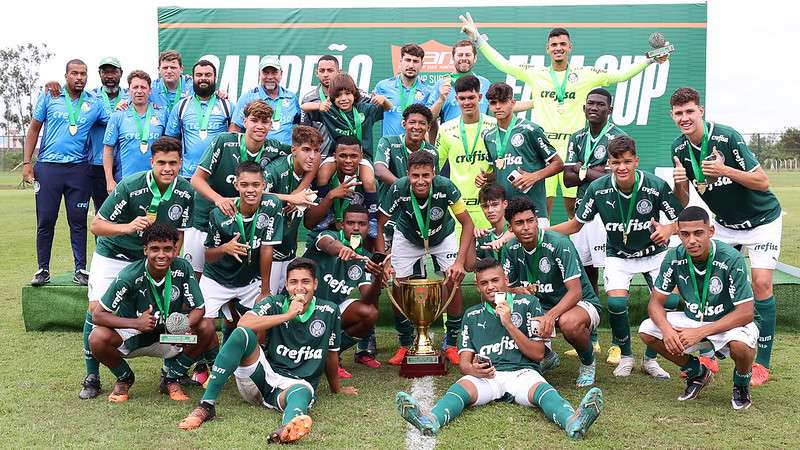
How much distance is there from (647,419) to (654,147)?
6.98 m

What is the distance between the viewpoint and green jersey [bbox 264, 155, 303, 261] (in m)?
5.73

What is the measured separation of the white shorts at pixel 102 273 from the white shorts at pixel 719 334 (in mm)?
3419

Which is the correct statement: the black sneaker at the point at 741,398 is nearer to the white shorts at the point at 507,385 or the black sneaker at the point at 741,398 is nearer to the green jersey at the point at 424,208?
the white shorts at the point at 507,385

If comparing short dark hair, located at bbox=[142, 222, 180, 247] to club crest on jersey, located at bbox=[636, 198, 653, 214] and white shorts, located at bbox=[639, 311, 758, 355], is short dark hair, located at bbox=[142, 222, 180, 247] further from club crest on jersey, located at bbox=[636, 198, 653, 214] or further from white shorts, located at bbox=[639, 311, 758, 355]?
club crest on jersey, located at bbox=[636, 198, 653, 214]

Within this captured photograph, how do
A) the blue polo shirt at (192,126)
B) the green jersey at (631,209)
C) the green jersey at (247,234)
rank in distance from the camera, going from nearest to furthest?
the green jersey at (247,234) → the green jersey at (631,209) → the blue polo shirt at (192,126)

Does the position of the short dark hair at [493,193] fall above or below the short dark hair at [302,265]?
above

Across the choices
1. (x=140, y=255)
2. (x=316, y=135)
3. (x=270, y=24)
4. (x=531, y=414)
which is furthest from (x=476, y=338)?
(x=270, y=24)

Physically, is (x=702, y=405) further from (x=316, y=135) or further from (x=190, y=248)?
(x=190, y=248)

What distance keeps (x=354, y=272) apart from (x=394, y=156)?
100cm

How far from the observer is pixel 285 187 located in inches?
228

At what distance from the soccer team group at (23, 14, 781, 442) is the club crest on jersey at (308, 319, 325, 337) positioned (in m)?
0.02

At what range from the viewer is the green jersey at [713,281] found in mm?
4688

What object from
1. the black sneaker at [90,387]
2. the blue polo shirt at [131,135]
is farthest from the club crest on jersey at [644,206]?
the blue polo shirt at [131,135]

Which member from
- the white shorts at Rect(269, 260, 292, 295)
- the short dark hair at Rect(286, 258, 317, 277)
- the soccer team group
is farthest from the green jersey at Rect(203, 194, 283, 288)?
the short dark hair at Rect(286, 258, 317, 277)
